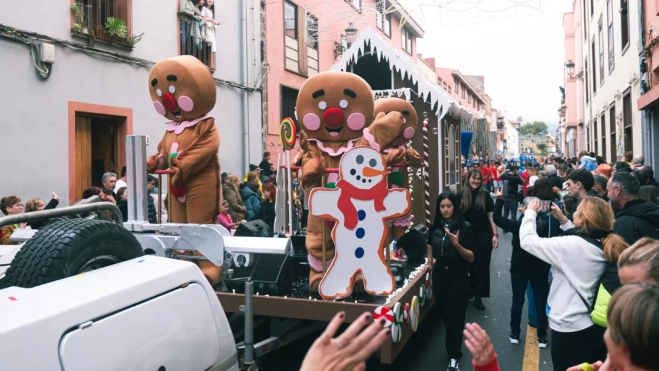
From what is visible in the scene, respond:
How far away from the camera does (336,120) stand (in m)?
5.59

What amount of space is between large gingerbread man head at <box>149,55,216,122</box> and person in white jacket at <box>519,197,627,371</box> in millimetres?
3762

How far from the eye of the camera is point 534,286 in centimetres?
568

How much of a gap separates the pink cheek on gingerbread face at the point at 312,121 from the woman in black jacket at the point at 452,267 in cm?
150

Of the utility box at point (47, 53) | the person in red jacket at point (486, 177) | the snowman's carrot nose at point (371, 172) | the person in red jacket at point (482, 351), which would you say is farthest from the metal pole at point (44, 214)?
the person in red jacket at point (486, 177)

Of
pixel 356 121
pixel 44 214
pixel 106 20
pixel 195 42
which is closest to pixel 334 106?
pixel 356 121

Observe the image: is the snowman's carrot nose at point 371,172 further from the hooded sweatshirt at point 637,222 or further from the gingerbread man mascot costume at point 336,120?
the hooded sweatshirt at point 637,222

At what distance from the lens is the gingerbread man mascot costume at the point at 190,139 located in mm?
5688

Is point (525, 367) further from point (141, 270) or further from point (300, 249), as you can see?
point (141, 270)

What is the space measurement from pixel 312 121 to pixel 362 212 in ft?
4.19

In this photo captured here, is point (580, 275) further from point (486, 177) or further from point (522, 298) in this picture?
point (486, 177)

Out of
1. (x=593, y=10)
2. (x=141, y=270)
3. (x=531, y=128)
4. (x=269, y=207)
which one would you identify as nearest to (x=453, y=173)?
(x=269, y=207)

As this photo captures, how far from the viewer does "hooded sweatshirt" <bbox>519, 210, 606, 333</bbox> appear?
133 inches

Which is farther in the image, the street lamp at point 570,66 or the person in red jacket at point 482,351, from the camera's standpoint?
the street lamp at point 570,66

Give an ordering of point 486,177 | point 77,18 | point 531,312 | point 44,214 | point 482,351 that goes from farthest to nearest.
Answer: point 486,177, point 77,18, point 531,312, point 44,214, point 482,351
